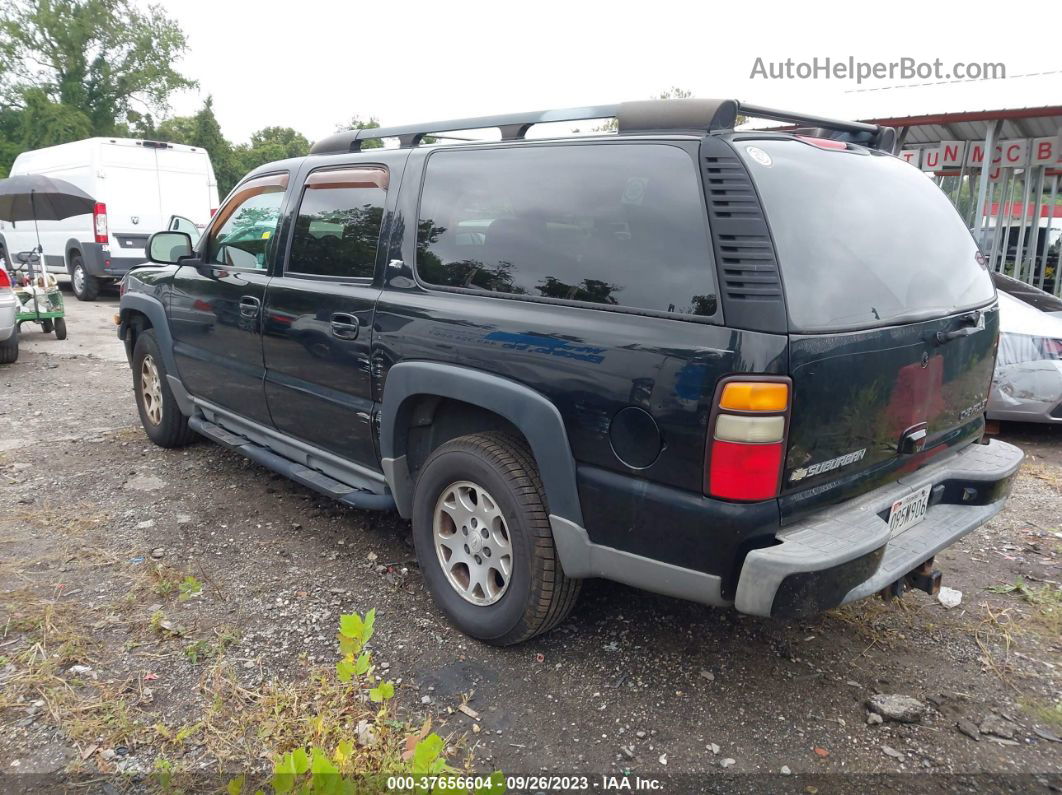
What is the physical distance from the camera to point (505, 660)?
300 centimetres

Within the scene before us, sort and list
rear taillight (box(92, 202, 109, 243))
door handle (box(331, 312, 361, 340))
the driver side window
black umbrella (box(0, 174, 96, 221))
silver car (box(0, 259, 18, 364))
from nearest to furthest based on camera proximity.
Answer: door handle (box(331, 312, 361, 340)) < the driver side window < silver car (box(0, 259, 18, 364)) < black umbrella (box(0, 174, 96, 221)) < rear taillight (box(92, 202, 109, 243))

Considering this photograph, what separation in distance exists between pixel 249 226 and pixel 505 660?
113 inches

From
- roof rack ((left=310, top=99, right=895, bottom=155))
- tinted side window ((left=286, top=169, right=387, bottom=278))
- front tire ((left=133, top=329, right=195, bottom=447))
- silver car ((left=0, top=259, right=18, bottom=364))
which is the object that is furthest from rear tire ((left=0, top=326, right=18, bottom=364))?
roof rack ((left=310, top=99, right=895, bottom=155))

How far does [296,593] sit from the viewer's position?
11.4 feet

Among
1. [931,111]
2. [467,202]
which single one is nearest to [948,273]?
[467,202]

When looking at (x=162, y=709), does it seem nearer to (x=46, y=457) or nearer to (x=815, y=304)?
(x=815, y=304)

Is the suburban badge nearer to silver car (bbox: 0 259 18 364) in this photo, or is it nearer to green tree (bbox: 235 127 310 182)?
silver car (bbox: 0 259 18 364)

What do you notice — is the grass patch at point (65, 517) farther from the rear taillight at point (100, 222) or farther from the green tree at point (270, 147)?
the green tree at point (270, 147)

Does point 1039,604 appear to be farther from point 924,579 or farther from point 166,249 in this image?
point 166,249

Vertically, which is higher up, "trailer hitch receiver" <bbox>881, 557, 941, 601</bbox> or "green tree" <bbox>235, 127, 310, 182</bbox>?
"green tree" <bbox>235, 127, 310, 182</bbox>

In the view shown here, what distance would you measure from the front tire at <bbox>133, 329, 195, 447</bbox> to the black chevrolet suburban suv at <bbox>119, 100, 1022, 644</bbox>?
6.04 feet

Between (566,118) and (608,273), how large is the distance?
725mm

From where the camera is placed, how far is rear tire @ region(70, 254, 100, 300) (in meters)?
14.0

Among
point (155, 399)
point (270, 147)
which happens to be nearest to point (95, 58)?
point (270, 147)
